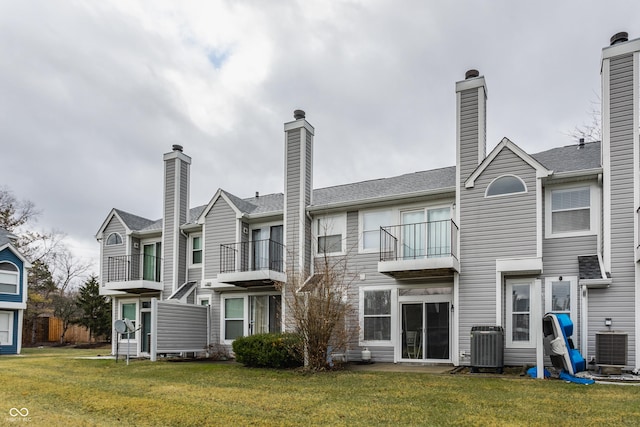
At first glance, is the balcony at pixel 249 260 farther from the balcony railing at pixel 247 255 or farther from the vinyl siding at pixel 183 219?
the vinyl siding at pixel 183 219

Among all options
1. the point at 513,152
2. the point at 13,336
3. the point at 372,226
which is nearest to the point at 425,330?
the point at 372,226

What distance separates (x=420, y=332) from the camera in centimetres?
1313

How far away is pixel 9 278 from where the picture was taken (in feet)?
71.5

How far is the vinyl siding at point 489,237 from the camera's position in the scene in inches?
464

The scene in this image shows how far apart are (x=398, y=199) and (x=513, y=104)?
7014mm

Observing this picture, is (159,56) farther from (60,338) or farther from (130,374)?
(60,338)

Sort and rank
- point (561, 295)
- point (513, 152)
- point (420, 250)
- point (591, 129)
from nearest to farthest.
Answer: point (561, 295)
point (513, 152)
point (420, 250)
point (591, 129)

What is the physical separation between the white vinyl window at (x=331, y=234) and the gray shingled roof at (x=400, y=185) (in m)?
0.55

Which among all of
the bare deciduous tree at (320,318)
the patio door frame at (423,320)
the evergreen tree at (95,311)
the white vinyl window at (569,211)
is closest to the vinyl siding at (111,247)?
the evergreen tree at (95,311)

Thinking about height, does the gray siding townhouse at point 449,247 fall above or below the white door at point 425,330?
above

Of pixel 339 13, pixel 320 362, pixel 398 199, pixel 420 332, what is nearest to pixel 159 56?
pixel 339 13

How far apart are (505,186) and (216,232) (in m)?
9.53

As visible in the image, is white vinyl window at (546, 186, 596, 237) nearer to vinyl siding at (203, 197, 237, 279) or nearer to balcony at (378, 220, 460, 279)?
balcony at (378, 220, 460, 279)

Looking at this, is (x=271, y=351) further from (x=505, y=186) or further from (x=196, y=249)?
(x=505, y=186)
